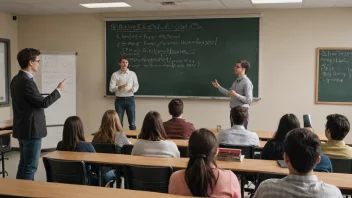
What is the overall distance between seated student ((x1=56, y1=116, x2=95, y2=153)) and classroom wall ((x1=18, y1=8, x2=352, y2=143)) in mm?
3854

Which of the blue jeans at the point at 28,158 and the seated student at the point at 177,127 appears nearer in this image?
the blue jeans at the point at 28,158

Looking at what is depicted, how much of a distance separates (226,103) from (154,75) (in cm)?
154

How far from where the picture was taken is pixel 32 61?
365 cm

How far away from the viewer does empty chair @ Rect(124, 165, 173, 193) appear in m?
2.76

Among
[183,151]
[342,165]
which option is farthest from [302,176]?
[183,151]

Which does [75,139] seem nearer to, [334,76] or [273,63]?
[273,63]

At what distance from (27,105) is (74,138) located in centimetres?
63

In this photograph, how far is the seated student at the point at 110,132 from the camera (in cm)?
392

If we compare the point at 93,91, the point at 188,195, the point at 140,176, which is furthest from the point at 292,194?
the point at 93,91

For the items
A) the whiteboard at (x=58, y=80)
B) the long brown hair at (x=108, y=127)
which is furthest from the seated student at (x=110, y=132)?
the whiteboard at (x=58, y=80)

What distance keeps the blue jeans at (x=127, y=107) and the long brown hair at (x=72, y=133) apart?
3.30m

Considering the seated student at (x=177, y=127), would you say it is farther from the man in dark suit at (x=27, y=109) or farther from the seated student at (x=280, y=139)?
the man in dark suit at (x=27, y=109)

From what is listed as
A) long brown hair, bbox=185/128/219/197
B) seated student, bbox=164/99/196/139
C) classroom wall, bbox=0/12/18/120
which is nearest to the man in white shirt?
classroom wall, bbox=0/12/18/120

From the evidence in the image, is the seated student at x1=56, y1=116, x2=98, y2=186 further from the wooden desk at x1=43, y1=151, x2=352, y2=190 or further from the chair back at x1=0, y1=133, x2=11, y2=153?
the chair back at x1=0, y1=133, x2=11, y2=153
